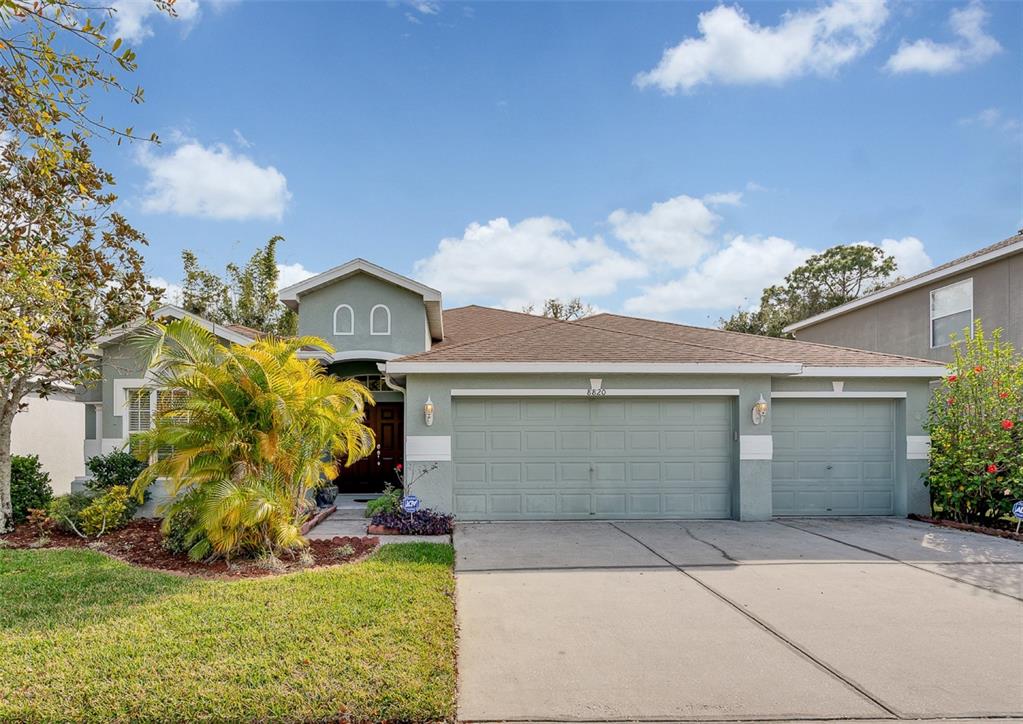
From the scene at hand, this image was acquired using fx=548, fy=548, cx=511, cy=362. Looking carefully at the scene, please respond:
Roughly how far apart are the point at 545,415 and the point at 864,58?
369 inches

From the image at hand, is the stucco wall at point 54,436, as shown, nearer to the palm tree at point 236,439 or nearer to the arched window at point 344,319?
the arched window at point 344,319

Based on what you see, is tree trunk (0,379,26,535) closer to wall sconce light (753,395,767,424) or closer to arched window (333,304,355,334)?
arched window (333,304,355,334)

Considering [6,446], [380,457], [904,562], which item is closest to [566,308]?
[380,457]

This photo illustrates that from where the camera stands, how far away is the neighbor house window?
42.3ft

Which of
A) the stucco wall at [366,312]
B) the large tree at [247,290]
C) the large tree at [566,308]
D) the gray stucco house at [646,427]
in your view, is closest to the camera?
the gray stucco house at [646,427]

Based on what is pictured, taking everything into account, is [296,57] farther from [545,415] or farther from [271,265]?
[271,265]

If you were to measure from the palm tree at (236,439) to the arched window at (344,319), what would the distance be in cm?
496

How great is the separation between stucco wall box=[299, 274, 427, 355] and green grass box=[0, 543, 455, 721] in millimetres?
6607

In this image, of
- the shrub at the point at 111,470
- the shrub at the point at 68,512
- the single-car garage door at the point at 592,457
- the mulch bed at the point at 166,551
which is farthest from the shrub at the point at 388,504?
the shrub at the point at 68,512

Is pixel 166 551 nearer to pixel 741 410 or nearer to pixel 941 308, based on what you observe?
pixel 741 410

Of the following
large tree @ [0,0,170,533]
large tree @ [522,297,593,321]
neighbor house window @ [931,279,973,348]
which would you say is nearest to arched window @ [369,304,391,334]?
large tree @ [0,0,170,533]

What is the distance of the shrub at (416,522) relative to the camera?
8.71m

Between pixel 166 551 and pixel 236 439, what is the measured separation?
220 centimetres

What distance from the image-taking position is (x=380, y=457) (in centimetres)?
1342
